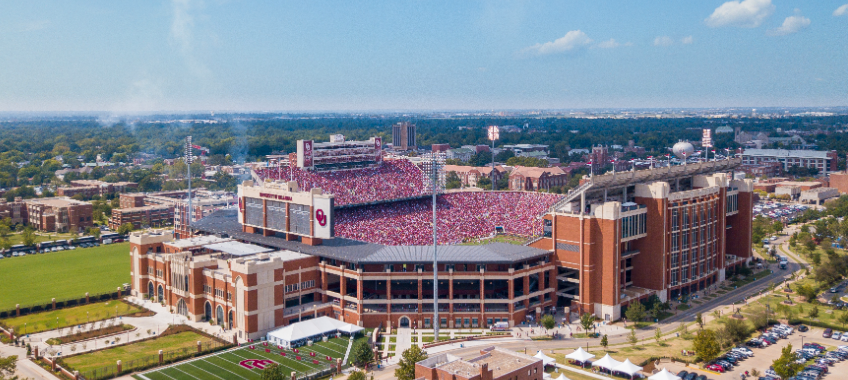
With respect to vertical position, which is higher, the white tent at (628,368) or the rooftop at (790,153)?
the rooftop at (790,153)

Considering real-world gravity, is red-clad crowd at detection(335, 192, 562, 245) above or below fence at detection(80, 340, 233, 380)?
above

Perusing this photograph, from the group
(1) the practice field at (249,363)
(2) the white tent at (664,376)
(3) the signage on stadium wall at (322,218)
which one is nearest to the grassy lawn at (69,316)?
(1) the practice field at (249,363)

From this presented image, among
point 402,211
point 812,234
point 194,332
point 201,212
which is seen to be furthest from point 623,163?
point 194,332

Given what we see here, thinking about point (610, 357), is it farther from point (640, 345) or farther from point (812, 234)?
point (812, 234)

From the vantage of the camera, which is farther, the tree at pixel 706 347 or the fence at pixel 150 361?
the tree at pixel 706 347

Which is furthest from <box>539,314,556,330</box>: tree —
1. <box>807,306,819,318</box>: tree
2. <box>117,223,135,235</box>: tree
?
<box>117,223,135,235</box>: tree

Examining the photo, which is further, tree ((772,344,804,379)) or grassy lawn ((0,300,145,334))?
grassy lawn ((0,300,145,334))

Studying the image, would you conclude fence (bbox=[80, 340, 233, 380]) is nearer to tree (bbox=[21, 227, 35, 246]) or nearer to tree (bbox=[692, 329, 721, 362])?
tree (bbox=[692, 329, 721, 362])

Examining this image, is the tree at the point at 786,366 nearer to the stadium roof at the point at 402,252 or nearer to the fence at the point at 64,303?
the stadium roof at the point at 402,252
